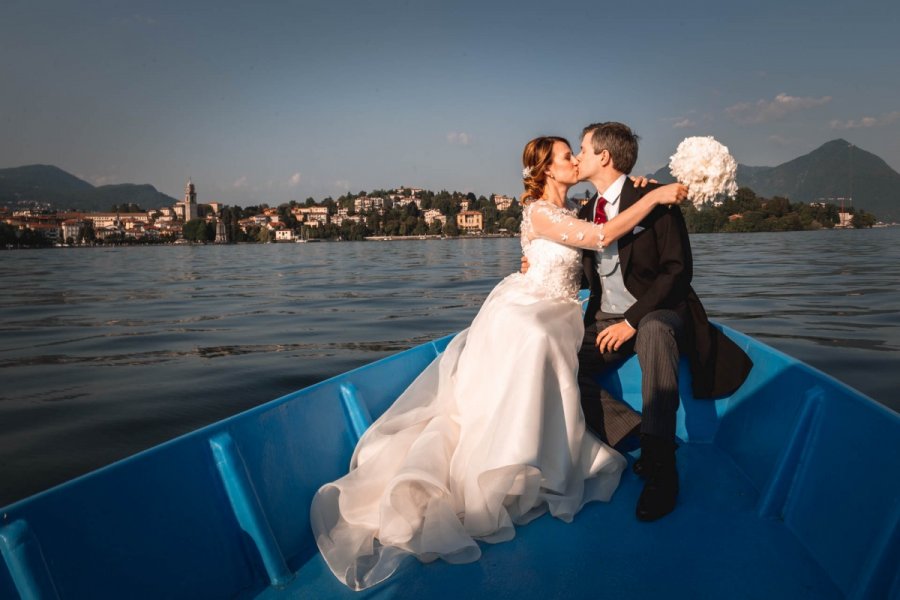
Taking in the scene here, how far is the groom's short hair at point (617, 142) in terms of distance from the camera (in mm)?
3191

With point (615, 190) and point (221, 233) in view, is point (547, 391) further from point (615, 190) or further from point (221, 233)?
point (221, 233)

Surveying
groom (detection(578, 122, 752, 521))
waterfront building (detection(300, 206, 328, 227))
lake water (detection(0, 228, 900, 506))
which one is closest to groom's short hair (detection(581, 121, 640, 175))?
groom (detection(578, 122, 752, 521))

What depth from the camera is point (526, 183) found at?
3.46 m

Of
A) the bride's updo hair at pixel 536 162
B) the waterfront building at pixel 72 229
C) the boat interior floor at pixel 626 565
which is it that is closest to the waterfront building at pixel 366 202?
the waterfront building at pixel 72 229

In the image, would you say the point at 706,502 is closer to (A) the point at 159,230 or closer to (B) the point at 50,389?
(B) the point at 50,389

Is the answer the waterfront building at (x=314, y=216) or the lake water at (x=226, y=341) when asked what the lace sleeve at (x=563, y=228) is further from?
the waterfront building at (x=314, y=216)

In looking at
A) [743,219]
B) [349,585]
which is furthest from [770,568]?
[743,219]

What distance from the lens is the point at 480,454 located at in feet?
8.18

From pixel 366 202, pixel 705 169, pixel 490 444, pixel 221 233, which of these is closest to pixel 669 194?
pixel 705 169

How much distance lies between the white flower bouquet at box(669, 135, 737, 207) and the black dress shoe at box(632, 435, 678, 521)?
1140mm

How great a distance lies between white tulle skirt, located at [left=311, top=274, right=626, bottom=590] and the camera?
2.23 meters

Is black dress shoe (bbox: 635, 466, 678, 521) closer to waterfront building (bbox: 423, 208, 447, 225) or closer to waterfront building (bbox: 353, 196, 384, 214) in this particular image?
waterfront building (bbox: 423, 208, 447, 225)

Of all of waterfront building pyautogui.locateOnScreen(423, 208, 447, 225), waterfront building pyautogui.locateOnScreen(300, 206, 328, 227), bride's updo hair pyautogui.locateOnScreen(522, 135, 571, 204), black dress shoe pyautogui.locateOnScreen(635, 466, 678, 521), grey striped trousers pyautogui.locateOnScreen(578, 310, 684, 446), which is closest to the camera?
black dress shoe pyautogui.locateOnScreen(635, 466, 678, 521)

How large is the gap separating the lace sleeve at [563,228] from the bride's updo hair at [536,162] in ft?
0.54
